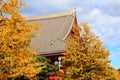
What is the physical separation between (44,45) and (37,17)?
8.63 meters

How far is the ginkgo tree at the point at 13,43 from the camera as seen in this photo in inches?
567

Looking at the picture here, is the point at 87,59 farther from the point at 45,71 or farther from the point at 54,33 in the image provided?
the point at 54,33

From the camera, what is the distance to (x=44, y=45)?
1275 inches

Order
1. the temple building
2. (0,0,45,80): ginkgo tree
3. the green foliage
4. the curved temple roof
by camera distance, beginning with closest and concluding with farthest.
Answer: (0,0,45,80): ginkgo tree
the green foliage
the temple building
the curved temple roof

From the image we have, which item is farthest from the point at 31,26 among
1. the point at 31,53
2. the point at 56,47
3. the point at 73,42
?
the point at 56,47

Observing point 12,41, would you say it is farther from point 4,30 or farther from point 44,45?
point 44,45

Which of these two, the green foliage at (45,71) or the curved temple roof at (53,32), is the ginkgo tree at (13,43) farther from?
the curved temple roof at (53,32)

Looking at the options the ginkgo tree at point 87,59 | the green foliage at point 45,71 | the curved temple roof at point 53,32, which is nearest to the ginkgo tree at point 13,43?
the ginkgo tree at point 87,59

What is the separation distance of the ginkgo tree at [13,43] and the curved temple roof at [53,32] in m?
13.2

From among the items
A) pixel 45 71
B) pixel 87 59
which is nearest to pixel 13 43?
pixel 87 59

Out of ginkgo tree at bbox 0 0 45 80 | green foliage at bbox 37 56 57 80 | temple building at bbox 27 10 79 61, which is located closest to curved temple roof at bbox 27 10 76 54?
temple building at bbox 27 10 79 61

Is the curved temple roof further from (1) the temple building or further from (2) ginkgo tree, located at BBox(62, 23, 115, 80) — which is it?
(2) ginkgo tree, located at BBox(62, 23, 115, 80)

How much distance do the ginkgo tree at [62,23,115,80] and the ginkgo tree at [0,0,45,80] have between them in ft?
18.0

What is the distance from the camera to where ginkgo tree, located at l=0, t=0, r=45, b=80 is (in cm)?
1441
